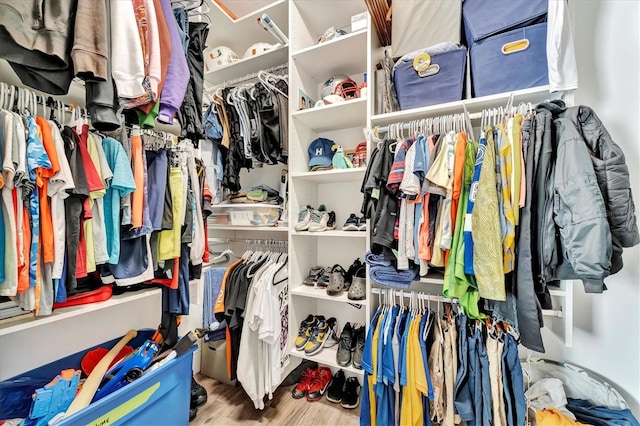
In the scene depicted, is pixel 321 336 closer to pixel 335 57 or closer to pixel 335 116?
pixel 335 116

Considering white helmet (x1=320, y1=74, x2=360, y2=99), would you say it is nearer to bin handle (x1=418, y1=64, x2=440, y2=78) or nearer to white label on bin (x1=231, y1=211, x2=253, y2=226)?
bin handle (x1=418, y1=64, x2=440, y2=78)

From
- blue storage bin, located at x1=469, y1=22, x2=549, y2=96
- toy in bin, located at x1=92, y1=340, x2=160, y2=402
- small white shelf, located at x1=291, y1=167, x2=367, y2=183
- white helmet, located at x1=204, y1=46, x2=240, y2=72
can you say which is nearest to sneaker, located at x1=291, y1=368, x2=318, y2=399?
toy in bin, located at x1=92, y1=340, x2=160, y2=402

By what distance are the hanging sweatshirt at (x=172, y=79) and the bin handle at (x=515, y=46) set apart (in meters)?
1.37

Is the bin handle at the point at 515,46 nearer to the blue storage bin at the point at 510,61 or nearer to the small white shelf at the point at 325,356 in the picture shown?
the blue storage bin at the point at 510,61

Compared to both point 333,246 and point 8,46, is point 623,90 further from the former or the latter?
point 8,46

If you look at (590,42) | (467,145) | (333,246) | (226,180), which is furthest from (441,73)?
(226,180)

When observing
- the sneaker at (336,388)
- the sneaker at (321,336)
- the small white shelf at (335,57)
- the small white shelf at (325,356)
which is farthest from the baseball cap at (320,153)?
the sneaker at (336,388)

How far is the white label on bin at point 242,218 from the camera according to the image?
1679 millimetres

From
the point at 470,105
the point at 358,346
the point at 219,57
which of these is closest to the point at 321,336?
the point at 358,346

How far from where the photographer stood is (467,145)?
1.11 meters

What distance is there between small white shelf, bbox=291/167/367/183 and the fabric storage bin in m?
0.66

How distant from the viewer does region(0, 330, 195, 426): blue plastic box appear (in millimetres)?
864

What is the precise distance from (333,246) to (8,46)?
1.66 metres

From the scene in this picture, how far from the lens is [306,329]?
1.68 m
